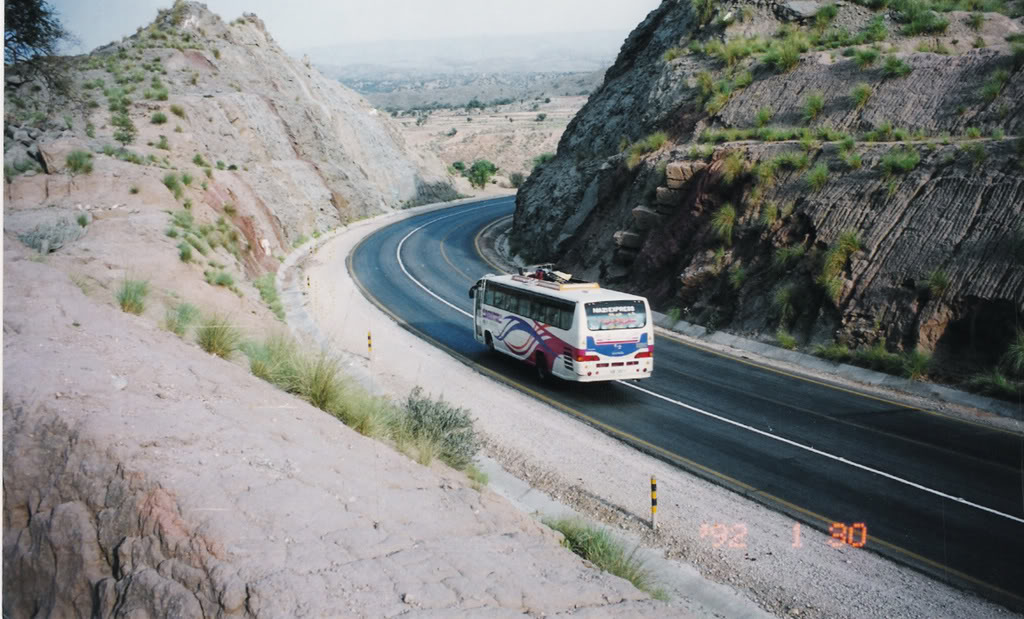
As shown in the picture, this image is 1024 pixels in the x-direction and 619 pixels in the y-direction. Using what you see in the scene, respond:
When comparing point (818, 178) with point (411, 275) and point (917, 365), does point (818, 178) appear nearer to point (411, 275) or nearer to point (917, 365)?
point (917, 365)

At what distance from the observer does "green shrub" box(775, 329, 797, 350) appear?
20.9m

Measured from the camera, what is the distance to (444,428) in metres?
12.3

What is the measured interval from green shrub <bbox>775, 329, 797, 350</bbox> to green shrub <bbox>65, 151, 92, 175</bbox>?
23.4 meters

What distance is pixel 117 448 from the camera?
22.8 ft

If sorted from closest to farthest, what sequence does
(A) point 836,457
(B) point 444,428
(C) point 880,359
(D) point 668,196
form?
(B) point 444,428, (A) point 836,457, (C) point 880,359, (D) point 668,196

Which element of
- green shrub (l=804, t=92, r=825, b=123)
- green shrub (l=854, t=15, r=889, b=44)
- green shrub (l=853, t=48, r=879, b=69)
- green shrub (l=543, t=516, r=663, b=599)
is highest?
green shrub (l=854, t=15, r=889, b=44)

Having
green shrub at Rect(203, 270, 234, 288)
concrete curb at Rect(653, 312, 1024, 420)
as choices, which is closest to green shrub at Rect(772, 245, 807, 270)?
concrete curb at Rect(653, 312, 1024, 420)

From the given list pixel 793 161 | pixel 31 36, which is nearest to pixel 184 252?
pixel 31 36

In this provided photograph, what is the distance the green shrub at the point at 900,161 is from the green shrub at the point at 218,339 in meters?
19.2

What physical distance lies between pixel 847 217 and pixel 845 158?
2.77 metres

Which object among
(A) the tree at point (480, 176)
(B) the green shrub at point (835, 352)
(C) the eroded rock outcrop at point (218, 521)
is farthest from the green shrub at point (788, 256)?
(A) the tree at point (480, 176)

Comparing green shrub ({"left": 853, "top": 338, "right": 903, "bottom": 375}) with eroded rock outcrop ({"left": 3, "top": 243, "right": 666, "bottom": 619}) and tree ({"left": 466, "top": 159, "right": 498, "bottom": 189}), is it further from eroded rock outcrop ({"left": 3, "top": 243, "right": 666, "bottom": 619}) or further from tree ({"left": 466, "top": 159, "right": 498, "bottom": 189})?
tree ({"left": 466, "top": 159, "right": 498, "bottom": 189})

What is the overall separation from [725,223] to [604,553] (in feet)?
61.0

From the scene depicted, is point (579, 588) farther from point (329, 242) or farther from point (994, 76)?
point (329, 242)
